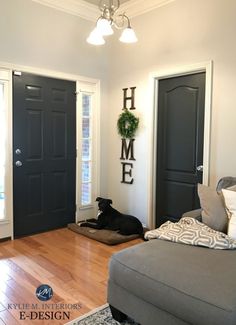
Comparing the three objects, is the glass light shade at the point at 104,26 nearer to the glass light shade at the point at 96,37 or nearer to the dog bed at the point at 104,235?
the glass light shade at the point at 96,37

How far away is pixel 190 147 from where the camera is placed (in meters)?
3.51

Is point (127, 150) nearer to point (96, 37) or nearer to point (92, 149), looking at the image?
point (92, 149)

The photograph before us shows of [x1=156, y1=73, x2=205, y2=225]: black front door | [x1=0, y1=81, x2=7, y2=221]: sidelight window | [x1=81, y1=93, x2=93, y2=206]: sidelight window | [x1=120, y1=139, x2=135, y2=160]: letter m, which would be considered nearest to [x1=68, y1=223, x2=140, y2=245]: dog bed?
[x1=81, y1=93, x2=93, y2=206]: sidelight window

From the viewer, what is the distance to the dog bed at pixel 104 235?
11.6ft

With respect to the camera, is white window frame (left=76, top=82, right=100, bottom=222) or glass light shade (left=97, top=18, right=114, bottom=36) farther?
white window frame (left=76, top=82, right=100, bottom=222)

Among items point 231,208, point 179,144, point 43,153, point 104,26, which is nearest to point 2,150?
point 43,153

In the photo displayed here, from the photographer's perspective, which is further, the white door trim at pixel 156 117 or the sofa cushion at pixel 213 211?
the white door trim at pixel 156 117

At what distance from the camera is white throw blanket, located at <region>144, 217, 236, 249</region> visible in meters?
2.04

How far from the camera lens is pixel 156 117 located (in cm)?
386

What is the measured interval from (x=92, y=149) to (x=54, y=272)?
2.04 meters

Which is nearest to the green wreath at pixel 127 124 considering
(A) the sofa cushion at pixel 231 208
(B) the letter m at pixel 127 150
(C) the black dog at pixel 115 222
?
(B) the letter m at pixel 127 150

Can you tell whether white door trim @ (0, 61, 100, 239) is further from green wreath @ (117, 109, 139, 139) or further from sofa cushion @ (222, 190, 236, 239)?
sofa cushion @ (222, 190, 236, 239)

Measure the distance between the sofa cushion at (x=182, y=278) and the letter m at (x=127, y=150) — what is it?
217 centimetres

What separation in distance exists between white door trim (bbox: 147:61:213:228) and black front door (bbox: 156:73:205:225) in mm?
56
